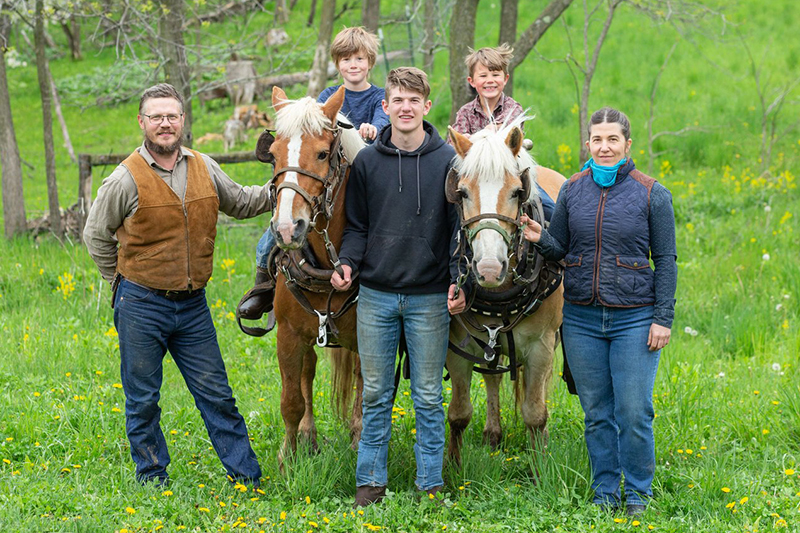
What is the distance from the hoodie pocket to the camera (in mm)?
3740

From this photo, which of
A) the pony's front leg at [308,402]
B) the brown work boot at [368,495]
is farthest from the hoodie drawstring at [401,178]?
the pony's front leg at [308,402]

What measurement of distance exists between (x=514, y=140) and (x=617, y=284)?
0.85 metres

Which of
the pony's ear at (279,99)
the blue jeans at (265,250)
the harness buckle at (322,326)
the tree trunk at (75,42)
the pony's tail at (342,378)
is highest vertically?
the tree trunk at (75,42)

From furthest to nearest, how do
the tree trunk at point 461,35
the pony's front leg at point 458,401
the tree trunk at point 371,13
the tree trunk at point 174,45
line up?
1. the tree trunk at point 371,13
2. the tree trunk at point 174,45
3. the tree trunk at point 461,35
4. the pony's front leg at point 458,401

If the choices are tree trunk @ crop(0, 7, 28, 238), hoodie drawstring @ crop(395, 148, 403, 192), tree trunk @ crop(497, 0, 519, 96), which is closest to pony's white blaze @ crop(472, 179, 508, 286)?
hoodie drawstring @ crop(395, 148, 403, 192)

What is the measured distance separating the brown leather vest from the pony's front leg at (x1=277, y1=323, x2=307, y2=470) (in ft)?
2.01

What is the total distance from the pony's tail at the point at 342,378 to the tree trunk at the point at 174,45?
429 centimetres

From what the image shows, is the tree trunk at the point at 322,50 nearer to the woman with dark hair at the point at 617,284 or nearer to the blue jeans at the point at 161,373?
the blue jeans at the point at 161,373

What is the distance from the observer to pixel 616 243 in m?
3.60

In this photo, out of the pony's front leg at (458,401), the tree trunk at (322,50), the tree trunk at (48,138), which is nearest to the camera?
the pony's front leg at (458,401)

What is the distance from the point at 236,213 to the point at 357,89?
111cm

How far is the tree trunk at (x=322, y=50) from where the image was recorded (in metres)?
10.9

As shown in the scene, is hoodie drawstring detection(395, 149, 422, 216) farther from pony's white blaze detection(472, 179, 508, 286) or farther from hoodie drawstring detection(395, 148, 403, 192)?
pony's white blaze detection(472, 179, 508, 286)

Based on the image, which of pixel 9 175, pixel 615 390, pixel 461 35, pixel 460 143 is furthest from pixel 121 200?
pixel 9 175
